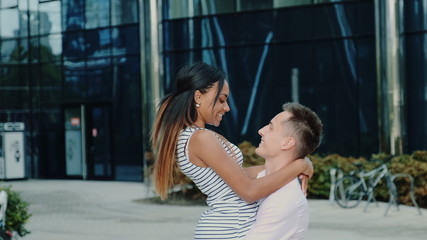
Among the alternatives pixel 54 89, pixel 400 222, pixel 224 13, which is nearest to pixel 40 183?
pixel 54 89

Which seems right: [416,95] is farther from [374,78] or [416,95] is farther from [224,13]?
[224,13]

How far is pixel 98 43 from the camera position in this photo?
28422 mm

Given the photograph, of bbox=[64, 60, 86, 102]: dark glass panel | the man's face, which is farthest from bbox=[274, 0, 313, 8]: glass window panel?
the man's face

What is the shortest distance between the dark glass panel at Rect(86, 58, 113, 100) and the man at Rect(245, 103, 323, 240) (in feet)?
83.2

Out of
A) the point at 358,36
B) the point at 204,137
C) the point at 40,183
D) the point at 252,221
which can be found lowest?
the point at 40,183

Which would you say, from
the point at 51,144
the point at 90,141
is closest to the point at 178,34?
the point at 90,141

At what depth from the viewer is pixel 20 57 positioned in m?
30.0

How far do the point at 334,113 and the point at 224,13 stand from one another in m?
4.73

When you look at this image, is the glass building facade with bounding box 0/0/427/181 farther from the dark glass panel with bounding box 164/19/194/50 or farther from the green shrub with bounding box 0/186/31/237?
the green shrub with bounding box 0/186/31/237

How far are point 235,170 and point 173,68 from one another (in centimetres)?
2389

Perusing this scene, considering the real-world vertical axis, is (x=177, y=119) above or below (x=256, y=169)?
above

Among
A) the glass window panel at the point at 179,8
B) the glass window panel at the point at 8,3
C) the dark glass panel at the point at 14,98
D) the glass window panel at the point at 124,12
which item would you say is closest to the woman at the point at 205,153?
the glass window panel at the point at 179,8

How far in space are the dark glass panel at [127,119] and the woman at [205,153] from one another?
79.0ft

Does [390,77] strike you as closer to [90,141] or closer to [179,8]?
[179,8]
